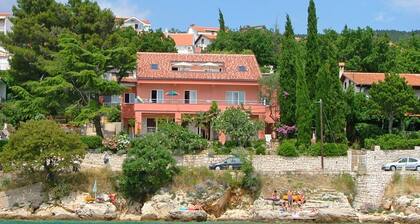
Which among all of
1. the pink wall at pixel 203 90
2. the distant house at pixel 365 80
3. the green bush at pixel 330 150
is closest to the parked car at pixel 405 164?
the green bush at pixel 330 150

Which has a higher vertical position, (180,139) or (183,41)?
(183,41)

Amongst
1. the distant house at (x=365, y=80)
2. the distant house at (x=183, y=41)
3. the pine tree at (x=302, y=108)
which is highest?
the distant house at (x=183, y=41)

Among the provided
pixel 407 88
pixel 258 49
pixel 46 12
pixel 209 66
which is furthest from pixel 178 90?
pixel 258 49

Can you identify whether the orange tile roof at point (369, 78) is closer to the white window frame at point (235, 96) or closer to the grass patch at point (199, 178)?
the white window frame at point (235, 96)

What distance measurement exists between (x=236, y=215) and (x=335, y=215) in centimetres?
622

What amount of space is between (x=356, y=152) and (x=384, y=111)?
18.7 feet

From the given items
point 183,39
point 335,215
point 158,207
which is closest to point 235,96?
point 158,207

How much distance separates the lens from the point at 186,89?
63.5m

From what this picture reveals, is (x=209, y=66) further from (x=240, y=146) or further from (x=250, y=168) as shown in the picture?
(x=250, y=168)

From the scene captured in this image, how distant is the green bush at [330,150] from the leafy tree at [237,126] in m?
4.80

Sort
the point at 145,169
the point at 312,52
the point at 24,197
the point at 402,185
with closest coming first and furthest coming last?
the point at 145,169, the point at 24,197, the point at 402,185, the point at 312,52

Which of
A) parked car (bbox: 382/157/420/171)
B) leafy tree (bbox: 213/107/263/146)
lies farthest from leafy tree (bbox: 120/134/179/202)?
parked car (bbox: 382/157/420/171)

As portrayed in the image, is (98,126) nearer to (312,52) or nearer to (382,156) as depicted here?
(312,52)

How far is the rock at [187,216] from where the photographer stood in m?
48.1
